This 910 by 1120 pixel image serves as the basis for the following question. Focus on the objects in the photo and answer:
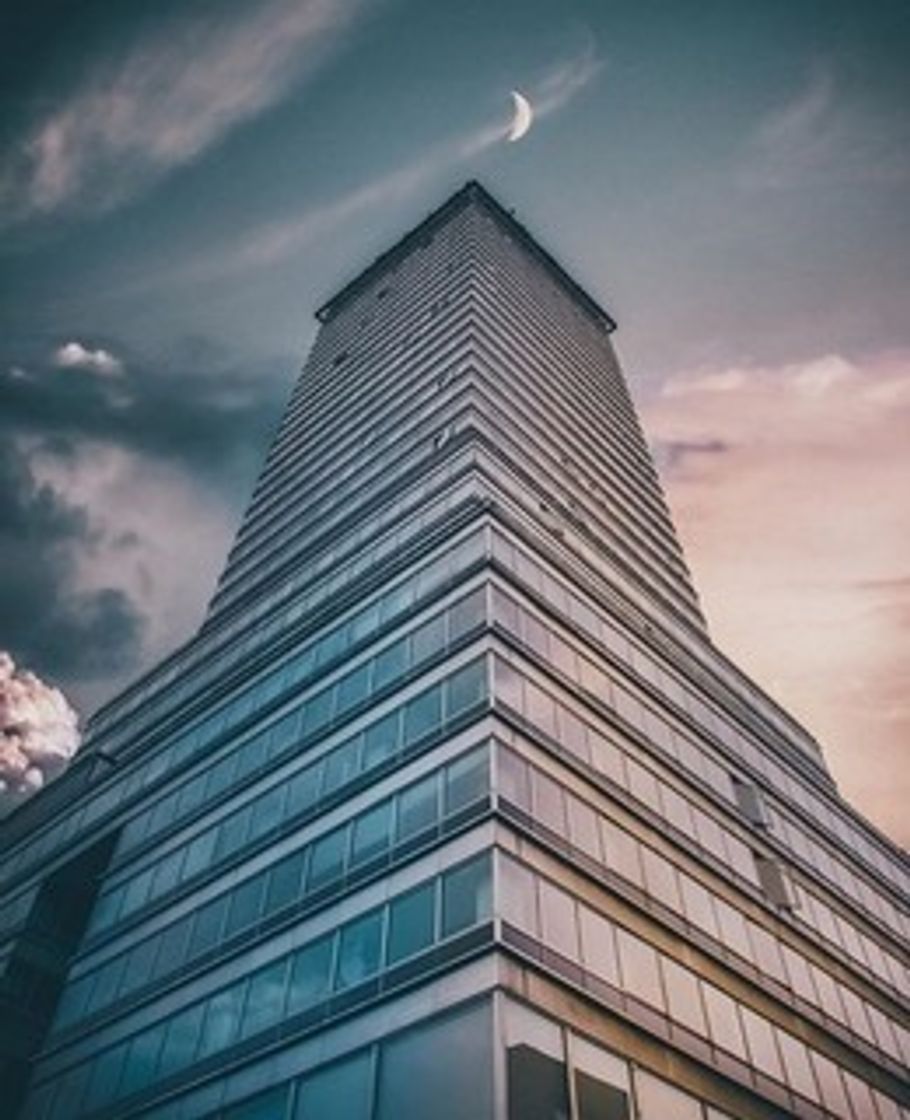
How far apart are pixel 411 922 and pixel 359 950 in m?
1.79

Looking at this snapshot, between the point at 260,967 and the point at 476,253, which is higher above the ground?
the point at 476,253

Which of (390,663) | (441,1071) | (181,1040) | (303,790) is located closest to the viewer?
(441,1071)

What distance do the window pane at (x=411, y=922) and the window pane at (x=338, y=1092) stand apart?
237cm

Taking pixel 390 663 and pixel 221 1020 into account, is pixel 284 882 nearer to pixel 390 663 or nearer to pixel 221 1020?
pixel 221 1020

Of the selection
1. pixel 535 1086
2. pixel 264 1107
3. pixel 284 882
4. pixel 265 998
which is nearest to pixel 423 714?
Answer: pixel 284 882

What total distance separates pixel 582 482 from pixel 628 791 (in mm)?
29820

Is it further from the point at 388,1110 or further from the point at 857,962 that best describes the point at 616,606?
the point at 388,1110

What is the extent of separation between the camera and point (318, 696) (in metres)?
34.5

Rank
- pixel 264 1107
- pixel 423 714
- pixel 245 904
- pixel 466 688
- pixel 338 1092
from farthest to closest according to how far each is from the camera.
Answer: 1. pixel 245 904
2. pixel 423 714
3. pixel 466 688
4. pixel 264 1107
5. pixel 338 1092

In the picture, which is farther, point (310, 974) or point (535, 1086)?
point (310, 974)

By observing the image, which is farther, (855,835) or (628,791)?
(855,835)

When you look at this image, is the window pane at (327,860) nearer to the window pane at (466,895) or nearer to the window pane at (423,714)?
the window pane at (423,714)

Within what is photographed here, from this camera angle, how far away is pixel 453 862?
74.8 ft

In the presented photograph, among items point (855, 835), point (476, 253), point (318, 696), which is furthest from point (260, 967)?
point (476, 253)
